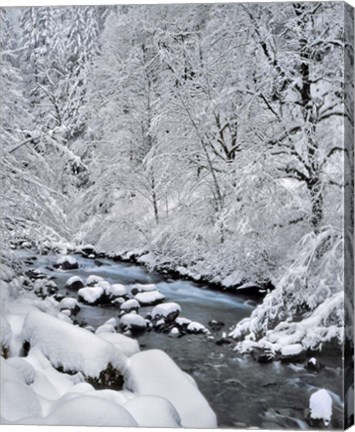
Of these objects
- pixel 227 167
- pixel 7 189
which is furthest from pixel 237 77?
pixel 7 189

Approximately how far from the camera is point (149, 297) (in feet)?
13.8

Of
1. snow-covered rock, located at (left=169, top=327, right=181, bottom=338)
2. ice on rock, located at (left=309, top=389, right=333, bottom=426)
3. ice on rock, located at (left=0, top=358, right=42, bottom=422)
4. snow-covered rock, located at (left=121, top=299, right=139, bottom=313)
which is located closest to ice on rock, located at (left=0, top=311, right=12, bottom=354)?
ice on rock, located at (left=0, top=358, right=42, bottom=422)

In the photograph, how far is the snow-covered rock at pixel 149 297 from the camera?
13.7 ft

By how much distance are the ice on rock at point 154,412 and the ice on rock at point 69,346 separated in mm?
251

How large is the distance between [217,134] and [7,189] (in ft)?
4.50

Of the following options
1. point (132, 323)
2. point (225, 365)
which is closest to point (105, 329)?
point (132, 323)

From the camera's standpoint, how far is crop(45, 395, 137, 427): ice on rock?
13.2ft

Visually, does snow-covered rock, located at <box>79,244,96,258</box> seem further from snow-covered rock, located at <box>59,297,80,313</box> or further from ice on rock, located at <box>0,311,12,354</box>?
ice on rock, located at <box>0,311,12,354</box>

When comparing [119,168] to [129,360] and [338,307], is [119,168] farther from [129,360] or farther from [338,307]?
[338,307]

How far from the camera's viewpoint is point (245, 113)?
4094 millimetres

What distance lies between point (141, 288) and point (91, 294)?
1.01ft

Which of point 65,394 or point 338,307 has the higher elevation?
point 338,307

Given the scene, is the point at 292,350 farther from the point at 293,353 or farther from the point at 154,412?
the point at 154,412

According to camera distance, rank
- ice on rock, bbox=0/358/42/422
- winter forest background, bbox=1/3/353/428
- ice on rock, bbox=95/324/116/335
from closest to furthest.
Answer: winter forest background, bbox=1/3/353/428 → ice on rock, bbox=0/358/42/422 → ice on rock, bbox=95/324/116/335
